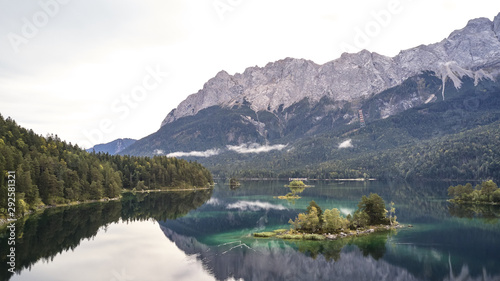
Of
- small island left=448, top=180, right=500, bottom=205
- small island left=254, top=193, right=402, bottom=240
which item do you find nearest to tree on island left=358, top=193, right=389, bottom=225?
small island left=254, top=193, right=402, bottom=240

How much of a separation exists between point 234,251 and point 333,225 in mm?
22317

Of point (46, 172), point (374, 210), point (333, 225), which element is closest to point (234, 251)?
point (333, 225)

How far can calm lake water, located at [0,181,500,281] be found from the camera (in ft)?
183

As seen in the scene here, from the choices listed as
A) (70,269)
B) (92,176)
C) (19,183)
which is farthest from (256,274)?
(92,176)

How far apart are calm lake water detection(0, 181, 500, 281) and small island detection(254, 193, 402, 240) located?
3537mm

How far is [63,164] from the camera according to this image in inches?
5236

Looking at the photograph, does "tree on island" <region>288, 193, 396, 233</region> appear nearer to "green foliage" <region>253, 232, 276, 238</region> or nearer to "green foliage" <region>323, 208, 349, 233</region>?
"green foliage" <region>323, 208, 349, 233</region>

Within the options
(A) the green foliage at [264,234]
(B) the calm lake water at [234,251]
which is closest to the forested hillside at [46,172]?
(B) the calm lake water at [234,251]

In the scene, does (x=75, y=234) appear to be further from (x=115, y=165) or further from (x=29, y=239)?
(x=115, y=165)

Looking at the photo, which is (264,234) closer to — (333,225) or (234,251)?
(234,251)

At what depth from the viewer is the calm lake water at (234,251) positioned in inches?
2193

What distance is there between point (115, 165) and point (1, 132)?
7174 centimetres

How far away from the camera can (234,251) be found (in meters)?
68.8

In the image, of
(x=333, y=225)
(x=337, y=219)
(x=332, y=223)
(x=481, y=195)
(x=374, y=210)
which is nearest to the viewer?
(x=333, y=225)
